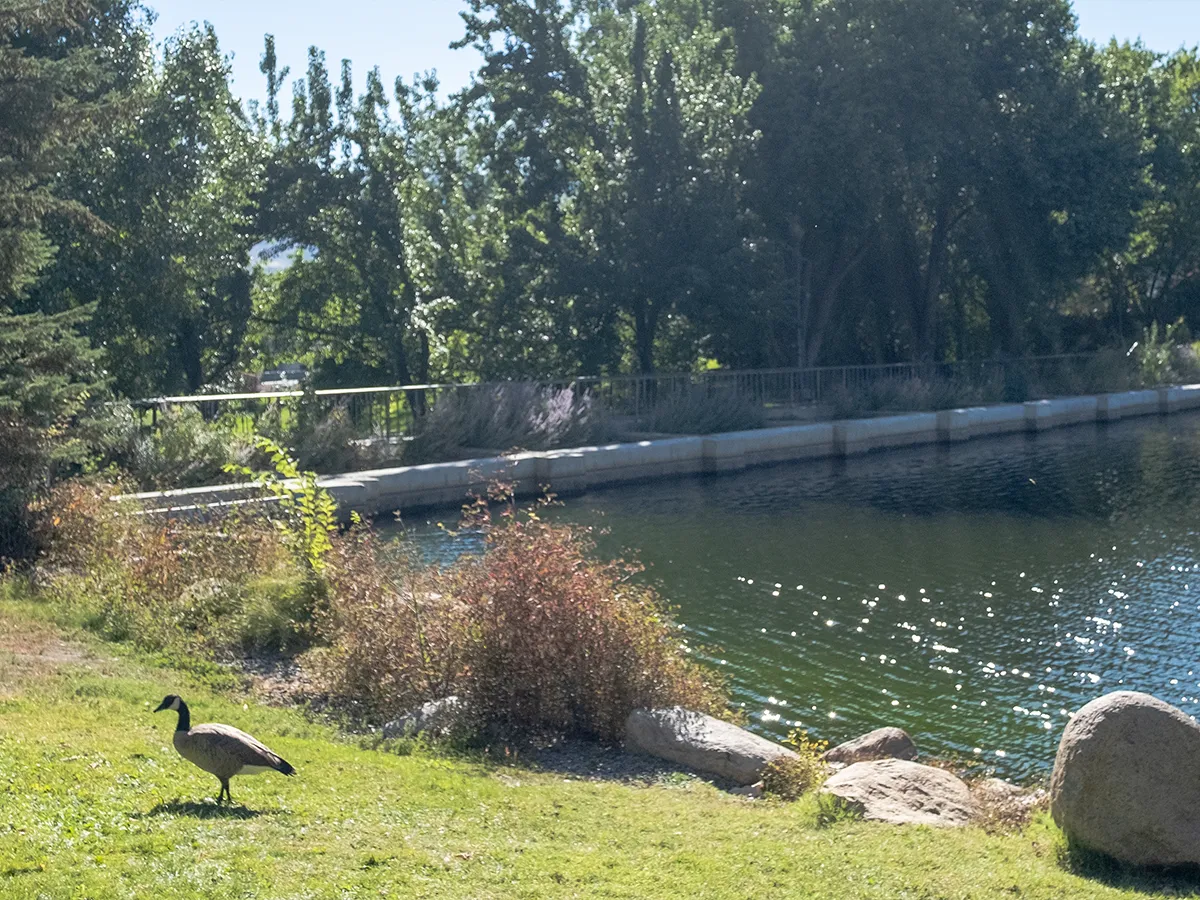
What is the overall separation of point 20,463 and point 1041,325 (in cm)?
3760

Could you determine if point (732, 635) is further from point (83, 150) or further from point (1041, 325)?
point (1041, 325)

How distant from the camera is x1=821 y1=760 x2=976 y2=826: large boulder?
761 centimetres

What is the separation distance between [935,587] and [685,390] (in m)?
14.8

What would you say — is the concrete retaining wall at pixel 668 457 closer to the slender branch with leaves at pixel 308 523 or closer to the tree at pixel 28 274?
the slender branch with leaves at pixel 308 523

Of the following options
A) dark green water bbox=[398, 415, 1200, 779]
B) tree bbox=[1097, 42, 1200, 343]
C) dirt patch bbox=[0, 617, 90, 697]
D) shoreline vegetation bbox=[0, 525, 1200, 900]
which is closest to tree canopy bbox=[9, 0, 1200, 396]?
tree bbox=[1097, 42, 1200, 343]

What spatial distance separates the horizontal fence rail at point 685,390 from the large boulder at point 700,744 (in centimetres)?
1323

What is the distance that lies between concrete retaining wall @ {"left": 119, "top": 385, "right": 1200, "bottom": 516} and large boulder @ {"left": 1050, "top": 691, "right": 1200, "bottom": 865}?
7.89 meters

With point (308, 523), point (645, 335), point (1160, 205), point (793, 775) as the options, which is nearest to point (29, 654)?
point (308, 523)

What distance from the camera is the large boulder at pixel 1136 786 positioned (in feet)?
22.0

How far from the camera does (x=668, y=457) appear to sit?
26.9 metres

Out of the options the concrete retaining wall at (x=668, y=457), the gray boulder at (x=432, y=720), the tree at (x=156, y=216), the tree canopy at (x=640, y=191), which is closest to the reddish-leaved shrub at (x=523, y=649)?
the gray boulder at (x=432, y=720)

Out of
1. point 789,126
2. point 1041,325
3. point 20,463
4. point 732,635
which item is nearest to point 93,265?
point 20,463

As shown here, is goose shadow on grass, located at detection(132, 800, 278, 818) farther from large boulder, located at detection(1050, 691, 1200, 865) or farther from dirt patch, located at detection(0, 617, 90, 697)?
large boulder, located at detection(1050, 691, 1200, 865)

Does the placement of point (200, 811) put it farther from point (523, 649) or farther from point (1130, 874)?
point (1130, 874)
